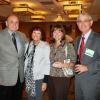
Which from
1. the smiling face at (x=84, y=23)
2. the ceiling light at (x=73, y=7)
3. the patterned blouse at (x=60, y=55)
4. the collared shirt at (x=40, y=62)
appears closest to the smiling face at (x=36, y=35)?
the collared shirt at (x=40, y=62)

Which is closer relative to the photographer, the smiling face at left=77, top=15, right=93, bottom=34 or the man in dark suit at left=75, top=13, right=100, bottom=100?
the man in dark suit at left=75, top=13, right=100, bottom=100

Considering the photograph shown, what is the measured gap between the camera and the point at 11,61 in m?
3.28

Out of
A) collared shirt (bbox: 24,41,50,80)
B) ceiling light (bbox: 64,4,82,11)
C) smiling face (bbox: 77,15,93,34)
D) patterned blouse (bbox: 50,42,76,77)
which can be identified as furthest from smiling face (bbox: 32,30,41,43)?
ceiling light (bbox: 64,4,82,11)

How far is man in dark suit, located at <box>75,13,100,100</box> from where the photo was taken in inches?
113

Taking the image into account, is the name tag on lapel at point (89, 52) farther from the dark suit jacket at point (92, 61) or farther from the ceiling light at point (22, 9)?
the ceiling light at point (22, 9)

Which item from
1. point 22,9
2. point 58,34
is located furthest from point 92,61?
point 22,9

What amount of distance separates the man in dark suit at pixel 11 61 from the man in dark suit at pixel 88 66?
0.85 metres

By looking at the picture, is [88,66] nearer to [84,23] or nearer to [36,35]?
[84,23]

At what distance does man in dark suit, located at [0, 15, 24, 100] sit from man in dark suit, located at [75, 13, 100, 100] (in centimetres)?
85

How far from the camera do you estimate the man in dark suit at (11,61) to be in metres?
3.27

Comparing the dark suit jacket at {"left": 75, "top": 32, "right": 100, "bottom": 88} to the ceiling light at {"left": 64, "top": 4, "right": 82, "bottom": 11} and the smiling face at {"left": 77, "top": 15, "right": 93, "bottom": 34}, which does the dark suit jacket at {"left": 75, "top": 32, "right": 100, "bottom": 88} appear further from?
the ceiling light at {"left": 64, "top": 4, "right": 82, "bottom": 11}

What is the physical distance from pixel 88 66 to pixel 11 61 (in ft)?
3.43

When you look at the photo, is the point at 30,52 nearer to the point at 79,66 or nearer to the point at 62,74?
the point at 62,74

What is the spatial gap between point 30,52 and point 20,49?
0.15 metres
